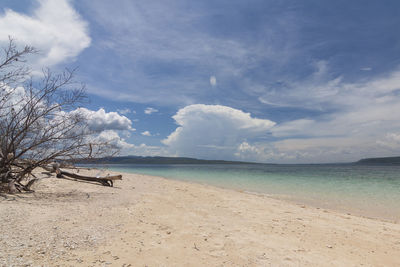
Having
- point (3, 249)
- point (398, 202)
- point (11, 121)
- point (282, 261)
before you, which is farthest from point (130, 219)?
point (398, 202)

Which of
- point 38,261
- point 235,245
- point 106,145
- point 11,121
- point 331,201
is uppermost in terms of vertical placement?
point 11,121

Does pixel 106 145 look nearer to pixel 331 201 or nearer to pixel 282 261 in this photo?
pixel 282 261

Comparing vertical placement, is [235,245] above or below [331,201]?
above

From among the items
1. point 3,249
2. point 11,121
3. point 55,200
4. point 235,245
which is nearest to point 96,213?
point 55,200

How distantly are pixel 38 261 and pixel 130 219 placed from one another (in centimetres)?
255

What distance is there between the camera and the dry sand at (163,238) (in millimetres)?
3539

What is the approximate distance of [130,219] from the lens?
5.56 m

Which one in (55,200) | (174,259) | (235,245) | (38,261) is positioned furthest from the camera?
(55,200)

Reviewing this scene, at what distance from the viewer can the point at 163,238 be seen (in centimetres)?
457

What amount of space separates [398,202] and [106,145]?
16.6 meters

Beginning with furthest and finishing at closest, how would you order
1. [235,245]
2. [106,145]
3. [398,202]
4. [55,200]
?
[398,202], [106,145], [55,200], [235,245]

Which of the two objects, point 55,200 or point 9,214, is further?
point 55,200

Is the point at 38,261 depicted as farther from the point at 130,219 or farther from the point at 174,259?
the point at 130,219

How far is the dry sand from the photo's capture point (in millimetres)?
3539
